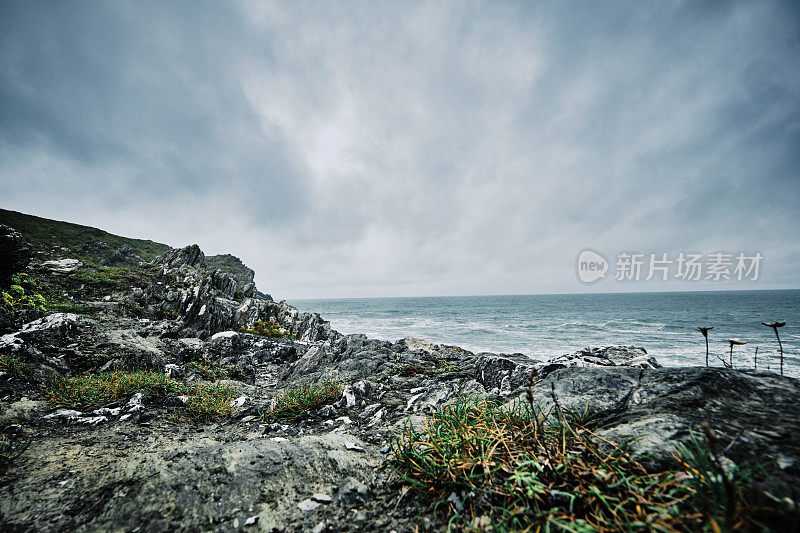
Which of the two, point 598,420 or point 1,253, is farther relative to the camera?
point 1,253

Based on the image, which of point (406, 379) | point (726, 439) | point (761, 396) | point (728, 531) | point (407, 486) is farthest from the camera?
point (406, 379)

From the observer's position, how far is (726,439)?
2066mm

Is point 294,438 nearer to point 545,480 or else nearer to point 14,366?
point 545,480

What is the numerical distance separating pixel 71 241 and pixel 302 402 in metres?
64.2

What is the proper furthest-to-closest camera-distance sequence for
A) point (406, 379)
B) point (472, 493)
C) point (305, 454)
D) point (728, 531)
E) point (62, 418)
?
1. point (406, 379)
2. point (62, 418)
3. point (305, 454)
4. point (472, 493)
5. point (728, 531)

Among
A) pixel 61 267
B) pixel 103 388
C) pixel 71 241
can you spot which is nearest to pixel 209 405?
pixel 103 388

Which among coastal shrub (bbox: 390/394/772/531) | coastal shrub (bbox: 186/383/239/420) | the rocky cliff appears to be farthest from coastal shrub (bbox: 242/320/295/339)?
coastal shrub (bbox: 390/394/772/531)

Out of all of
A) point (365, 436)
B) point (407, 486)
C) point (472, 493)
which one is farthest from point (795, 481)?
point (365, 436)

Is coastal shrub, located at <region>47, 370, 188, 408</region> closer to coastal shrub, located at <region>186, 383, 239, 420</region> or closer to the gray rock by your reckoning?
coastal shrub, located at <region>186, 383, 239, 420</region>

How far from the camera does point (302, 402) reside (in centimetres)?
616

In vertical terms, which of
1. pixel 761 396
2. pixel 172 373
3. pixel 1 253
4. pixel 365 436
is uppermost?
pixel 1 253

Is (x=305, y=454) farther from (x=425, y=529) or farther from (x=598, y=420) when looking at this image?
(x=598, y=420)

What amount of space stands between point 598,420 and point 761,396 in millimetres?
1395

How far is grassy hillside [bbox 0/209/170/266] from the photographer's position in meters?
32.8
